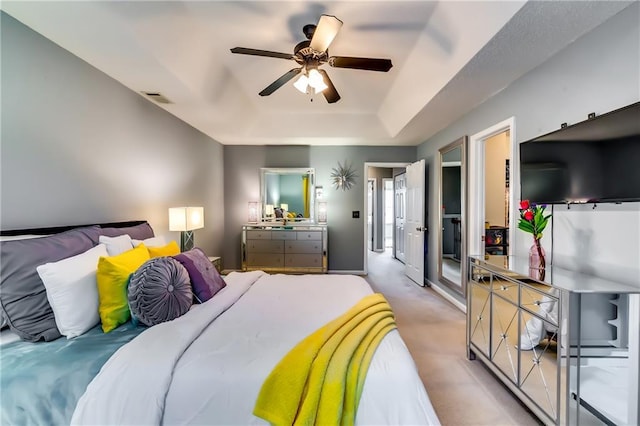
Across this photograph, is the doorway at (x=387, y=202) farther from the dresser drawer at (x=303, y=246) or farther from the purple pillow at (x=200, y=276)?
the purple pillow at (x=200, y=276)

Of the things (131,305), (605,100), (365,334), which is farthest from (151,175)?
(605,100)

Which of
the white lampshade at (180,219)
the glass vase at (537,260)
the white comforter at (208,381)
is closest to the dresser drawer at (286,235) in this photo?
the white lampshade at (180,219)

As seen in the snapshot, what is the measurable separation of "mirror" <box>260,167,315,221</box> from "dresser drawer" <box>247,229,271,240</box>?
397 millimetres

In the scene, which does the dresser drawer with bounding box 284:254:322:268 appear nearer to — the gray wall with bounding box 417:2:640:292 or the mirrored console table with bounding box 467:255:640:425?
the gray wall with bounding box 417:2:640:292

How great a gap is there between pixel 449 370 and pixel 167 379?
6.80ft

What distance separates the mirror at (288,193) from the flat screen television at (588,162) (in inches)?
139

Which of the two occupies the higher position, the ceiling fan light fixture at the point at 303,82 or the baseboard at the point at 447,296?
the ceiling fan light fixture at the point at 303,82

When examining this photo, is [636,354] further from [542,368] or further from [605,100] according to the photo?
[605,100]

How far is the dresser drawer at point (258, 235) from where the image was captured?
486 cm

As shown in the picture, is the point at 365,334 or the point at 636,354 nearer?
the point at 636,354

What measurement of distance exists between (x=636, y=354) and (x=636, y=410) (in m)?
0.25

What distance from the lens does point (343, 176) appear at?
5.23 metres

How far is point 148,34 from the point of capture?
2043 millimetres

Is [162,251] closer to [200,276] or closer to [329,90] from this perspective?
[200,276]
